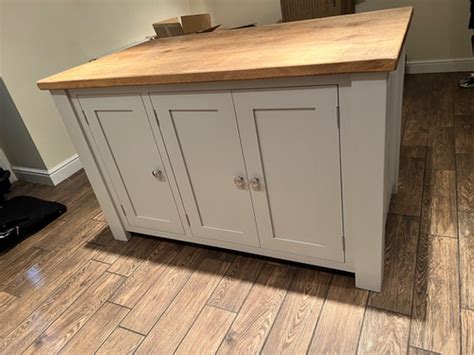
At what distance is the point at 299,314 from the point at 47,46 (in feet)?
8.17

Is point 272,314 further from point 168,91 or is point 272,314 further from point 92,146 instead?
point 92,146

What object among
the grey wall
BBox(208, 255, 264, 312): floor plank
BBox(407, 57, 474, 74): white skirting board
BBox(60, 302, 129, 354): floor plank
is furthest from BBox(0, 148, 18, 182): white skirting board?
BBox(407, 57, 474, 74): white skirting board

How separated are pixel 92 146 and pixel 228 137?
2.42ft

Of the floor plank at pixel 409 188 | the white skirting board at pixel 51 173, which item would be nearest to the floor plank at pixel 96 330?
the floor plank at pixel 409 188

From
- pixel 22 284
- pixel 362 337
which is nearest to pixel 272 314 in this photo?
pixel 362 337

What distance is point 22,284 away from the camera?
1.79 meters

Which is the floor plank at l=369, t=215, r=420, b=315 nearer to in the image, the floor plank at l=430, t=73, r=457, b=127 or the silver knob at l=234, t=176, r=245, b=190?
the silver knob at l=234, t=176, r=245, b=190

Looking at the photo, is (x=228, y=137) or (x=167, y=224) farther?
(x=167, y=224)

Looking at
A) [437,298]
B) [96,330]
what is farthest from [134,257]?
[437,298]

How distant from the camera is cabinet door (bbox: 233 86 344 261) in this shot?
1180 millimetres

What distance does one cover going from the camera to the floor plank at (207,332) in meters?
1.32

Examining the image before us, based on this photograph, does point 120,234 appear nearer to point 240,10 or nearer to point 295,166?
point 295,166

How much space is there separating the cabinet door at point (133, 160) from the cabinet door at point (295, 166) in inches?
17.6

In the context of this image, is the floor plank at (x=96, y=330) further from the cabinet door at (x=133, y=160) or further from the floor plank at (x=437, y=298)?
the floor plank at (x=437, y=298)
